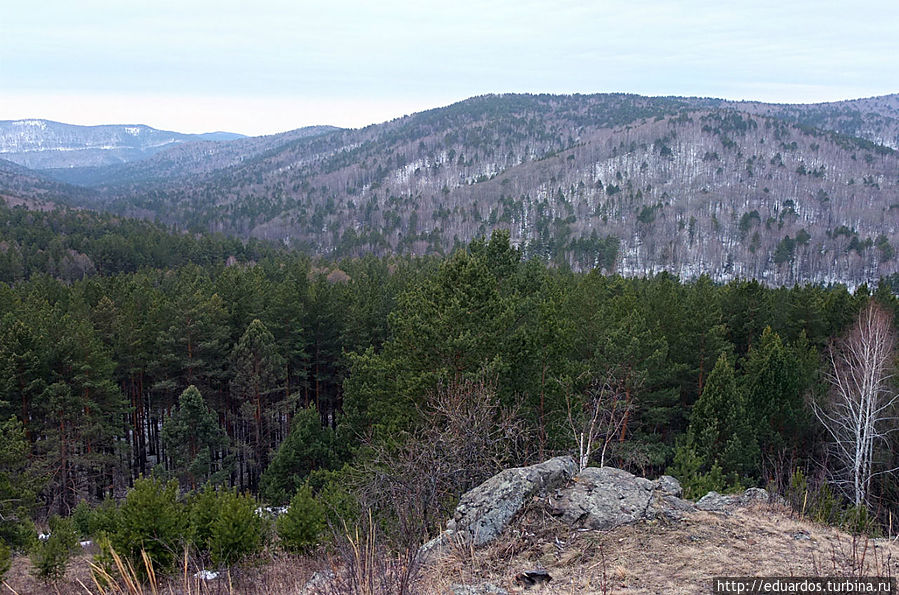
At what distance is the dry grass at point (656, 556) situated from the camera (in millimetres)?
5461

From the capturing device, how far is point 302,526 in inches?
462

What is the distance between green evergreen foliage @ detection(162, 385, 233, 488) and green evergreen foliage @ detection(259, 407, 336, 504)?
303 centimetres

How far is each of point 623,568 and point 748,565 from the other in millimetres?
1332

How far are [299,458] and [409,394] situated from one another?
9159 mm

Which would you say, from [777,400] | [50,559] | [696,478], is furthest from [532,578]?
[777,400]

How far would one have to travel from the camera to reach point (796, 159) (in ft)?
619

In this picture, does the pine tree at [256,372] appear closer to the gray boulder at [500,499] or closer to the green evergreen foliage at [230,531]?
the green evergreen foliage at [230,531]

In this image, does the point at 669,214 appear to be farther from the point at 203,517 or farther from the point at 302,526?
the point at 203,517

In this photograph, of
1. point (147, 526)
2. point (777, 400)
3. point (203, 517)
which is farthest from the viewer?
point (777, 400)

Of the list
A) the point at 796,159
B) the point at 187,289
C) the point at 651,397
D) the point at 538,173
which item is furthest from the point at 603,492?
the point at 796,159

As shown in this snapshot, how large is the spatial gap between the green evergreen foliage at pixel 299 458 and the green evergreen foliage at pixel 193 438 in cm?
303

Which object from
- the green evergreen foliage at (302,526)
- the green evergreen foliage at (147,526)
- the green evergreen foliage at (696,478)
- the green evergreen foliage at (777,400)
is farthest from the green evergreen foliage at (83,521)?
the green evergreen foliage at (777,400)

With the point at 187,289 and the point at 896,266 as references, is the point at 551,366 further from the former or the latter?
the point at 896,266

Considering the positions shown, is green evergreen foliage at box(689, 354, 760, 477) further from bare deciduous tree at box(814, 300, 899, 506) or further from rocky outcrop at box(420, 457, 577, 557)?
rocky outcrop at box(420, 457, 577, 557)
